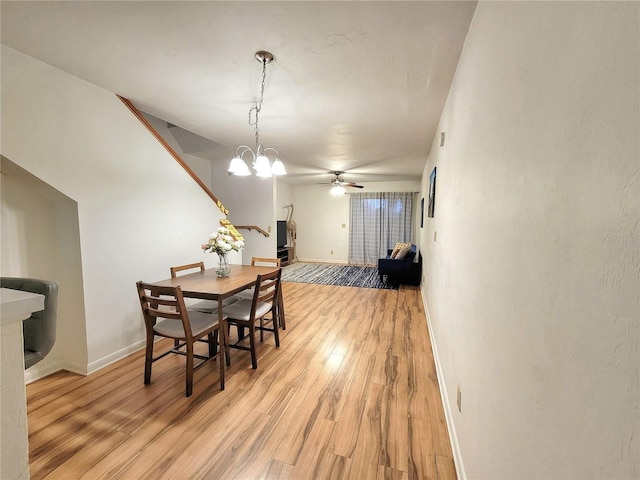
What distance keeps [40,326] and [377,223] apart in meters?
6.77

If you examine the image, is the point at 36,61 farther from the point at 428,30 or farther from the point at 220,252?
the point at 428,30

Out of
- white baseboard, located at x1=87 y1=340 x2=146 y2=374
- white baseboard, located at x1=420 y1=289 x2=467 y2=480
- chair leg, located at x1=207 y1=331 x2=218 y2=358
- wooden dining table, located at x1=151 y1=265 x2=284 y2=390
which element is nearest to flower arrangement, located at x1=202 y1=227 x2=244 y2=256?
wooden dining table, located at x1=151 y1=265 x2=284 y2=390

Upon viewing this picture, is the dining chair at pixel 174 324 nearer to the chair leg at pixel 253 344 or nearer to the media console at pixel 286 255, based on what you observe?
the chair leg at pixel 253 344

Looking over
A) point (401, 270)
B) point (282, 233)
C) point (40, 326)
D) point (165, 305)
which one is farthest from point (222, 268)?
point (282, 233)

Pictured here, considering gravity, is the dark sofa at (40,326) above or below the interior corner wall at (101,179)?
below

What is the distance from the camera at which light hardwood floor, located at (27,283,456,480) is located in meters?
1.40

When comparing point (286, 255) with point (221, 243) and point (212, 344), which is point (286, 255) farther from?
point (212, 344)

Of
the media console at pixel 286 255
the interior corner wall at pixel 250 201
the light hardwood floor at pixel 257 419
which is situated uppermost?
the interior corner wall at pixel 250 201

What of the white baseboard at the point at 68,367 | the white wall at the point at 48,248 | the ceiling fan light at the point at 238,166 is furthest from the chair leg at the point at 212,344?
the ceiling fan light at the point at 238,166

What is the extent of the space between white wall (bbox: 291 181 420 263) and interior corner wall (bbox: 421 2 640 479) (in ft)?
21.6

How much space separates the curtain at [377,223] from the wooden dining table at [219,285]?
4.90 metres

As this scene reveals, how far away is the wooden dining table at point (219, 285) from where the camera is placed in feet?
6.73

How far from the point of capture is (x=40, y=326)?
4.68 feet

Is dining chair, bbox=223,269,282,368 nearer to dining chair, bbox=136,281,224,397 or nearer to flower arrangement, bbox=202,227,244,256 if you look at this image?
dining chair, bbox=136,281,224,397
